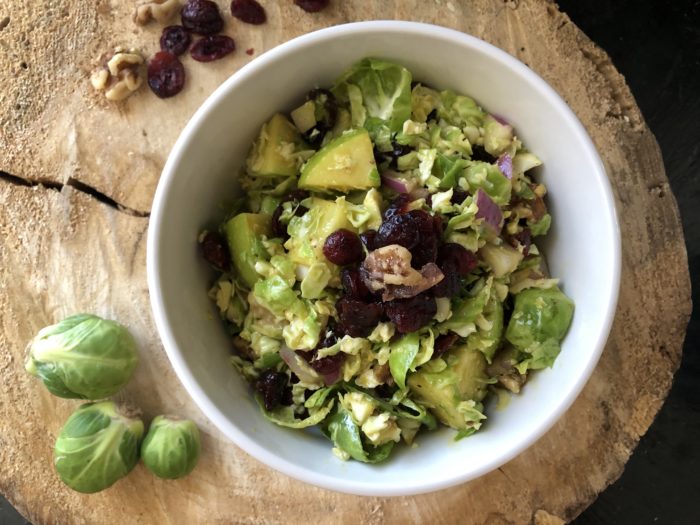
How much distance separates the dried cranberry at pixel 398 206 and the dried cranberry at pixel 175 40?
A: 0.78 m

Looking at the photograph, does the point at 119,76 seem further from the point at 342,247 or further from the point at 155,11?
the point at 342,247

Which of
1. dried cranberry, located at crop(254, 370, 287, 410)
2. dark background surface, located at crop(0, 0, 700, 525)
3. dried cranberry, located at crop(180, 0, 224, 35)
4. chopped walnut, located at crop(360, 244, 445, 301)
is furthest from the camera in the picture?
dark background surface, located at crop(0, 0, 700, 525)

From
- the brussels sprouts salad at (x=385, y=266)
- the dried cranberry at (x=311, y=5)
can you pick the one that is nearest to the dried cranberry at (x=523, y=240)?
the brussels sprouts salad at (x=385, y=266)

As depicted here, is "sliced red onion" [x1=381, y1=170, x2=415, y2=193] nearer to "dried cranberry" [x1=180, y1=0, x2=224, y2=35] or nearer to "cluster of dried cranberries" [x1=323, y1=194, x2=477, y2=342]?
"cluster of dried cranberries" [x1=323, y1=194, x2=477, y2=342]

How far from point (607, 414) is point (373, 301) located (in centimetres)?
83

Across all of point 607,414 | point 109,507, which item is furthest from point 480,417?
point 109,507

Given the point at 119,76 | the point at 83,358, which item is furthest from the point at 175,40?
the point at 83,358

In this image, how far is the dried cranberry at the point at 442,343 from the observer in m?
1.62

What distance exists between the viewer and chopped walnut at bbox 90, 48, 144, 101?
1893 mm

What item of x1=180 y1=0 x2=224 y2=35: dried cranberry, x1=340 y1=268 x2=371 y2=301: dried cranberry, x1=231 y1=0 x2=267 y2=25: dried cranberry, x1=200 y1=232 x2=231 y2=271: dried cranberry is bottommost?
x1=200 y1=232 x2=231 y2=271: dried cranberry

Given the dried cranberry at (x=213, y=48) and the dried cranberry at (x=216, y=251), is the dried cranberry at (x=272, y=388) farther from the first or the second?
the dried cranberry at (x=213, y=48)

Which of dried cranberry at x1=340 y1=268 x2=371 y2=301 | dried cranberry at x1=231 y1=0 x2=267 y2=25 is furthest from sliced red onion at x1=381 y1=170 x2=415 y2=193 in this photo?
dried cranberry at x1=231 y1=0 x2=267 y2=25

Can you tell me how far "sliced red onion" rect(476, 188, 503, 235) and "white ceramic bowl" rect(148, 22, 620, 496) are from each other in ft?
0.64

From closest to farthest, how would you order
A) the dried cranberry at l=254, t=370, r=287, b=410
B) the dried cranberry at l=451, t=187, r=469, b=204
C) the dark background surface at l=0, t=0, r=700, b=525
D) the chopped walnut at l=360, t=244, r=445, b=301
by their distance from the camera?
the chopped walnut at l=360, t=244, r=445, b=301
the dried cranberry at l=451, t=187, r=469, b=204
the dried cranberry at l=254, t=370, r=287, b=410
the dark background surface at l=0, t=0, r=700, b=525
